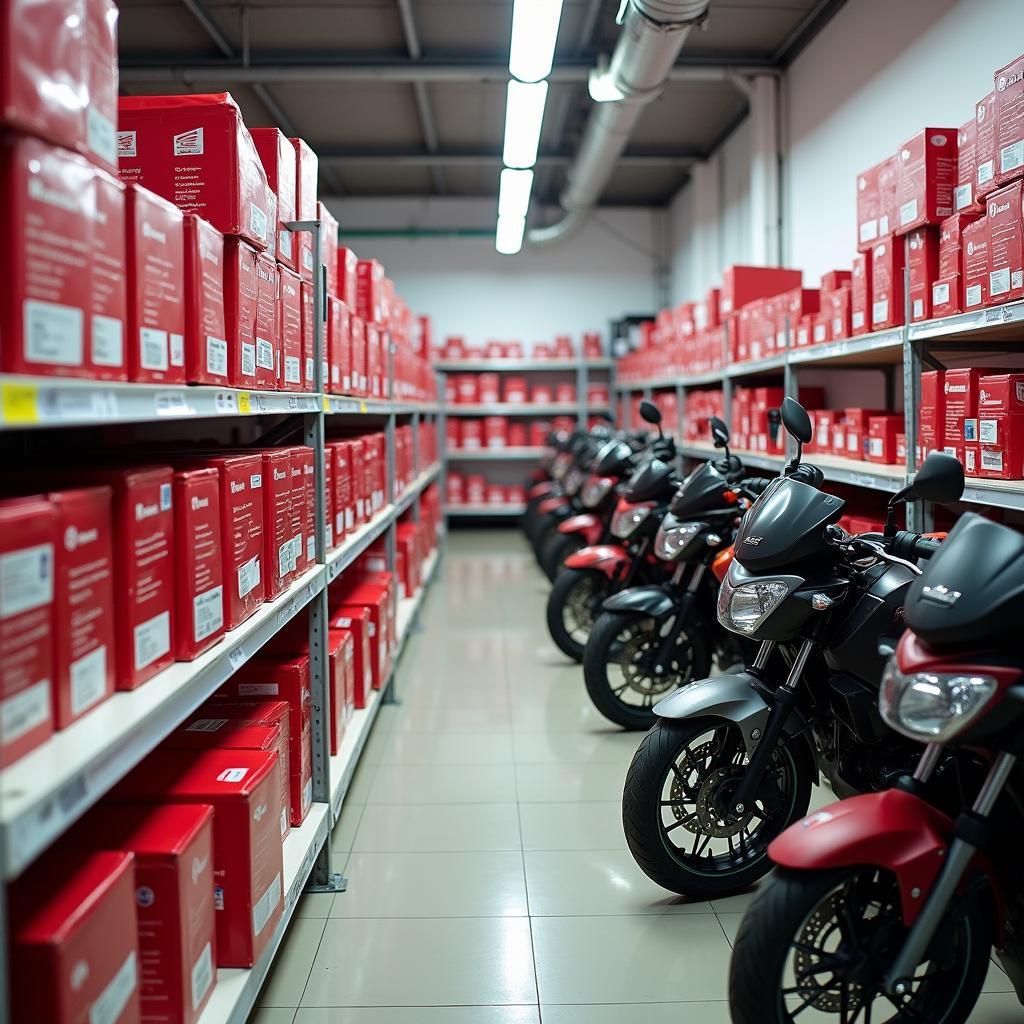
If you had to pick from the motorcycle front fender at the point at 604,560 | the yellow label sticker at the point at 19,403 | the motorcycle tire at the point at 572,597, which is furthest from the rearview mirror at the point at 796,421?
the motorcycle tire at the point at 572,597

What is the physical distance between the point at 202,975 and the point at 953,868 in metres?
1.18

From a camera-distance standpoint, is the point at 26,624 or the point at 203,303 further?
the point at 203,303

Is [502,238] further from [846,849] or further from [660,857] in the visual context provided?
[846,849]

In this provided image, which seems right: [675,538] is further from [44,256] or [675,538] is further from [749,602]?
[44,256]

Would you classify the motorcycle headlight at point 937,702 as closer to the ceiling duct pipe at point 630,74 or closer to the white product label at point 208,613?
the white product label at point 208,613

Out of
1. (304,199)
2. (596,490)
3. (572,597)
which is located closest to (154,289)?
(304,199)

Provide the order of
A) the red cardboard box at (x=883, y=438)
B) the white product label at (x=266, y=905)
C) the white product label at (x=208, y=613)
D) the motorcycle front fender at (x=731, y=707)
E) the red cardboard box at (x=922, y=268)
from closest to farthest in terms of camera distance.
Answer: the white product label at (x=208, y=613) < the white product label at (x=266, y=905) < the motorcycle front fender at (x=731, y=707) < the red cardboard box at (x=922, y=268) < the red cardboard box at (x=883, y=438)

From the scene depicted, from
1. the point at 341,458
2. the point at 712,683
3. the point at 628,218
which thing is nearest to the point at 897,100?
the point at 341,458

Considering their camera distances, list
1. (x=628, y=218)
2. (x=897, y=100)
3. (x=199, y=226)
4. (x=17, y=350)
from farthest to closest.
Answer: (x=628, y=218)
(x=897, y=100)
(x=199, y=226)
(x=17, y=350)

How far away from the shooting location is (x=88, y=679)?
120cm

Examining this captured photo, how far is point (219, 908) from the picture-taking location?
64.6 inches

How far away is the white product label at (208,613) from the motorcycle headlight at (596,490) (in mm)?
3327

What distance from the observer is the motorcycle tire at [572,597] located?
4.23 m

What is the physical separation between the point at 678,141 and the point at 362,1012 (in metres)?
8.16
